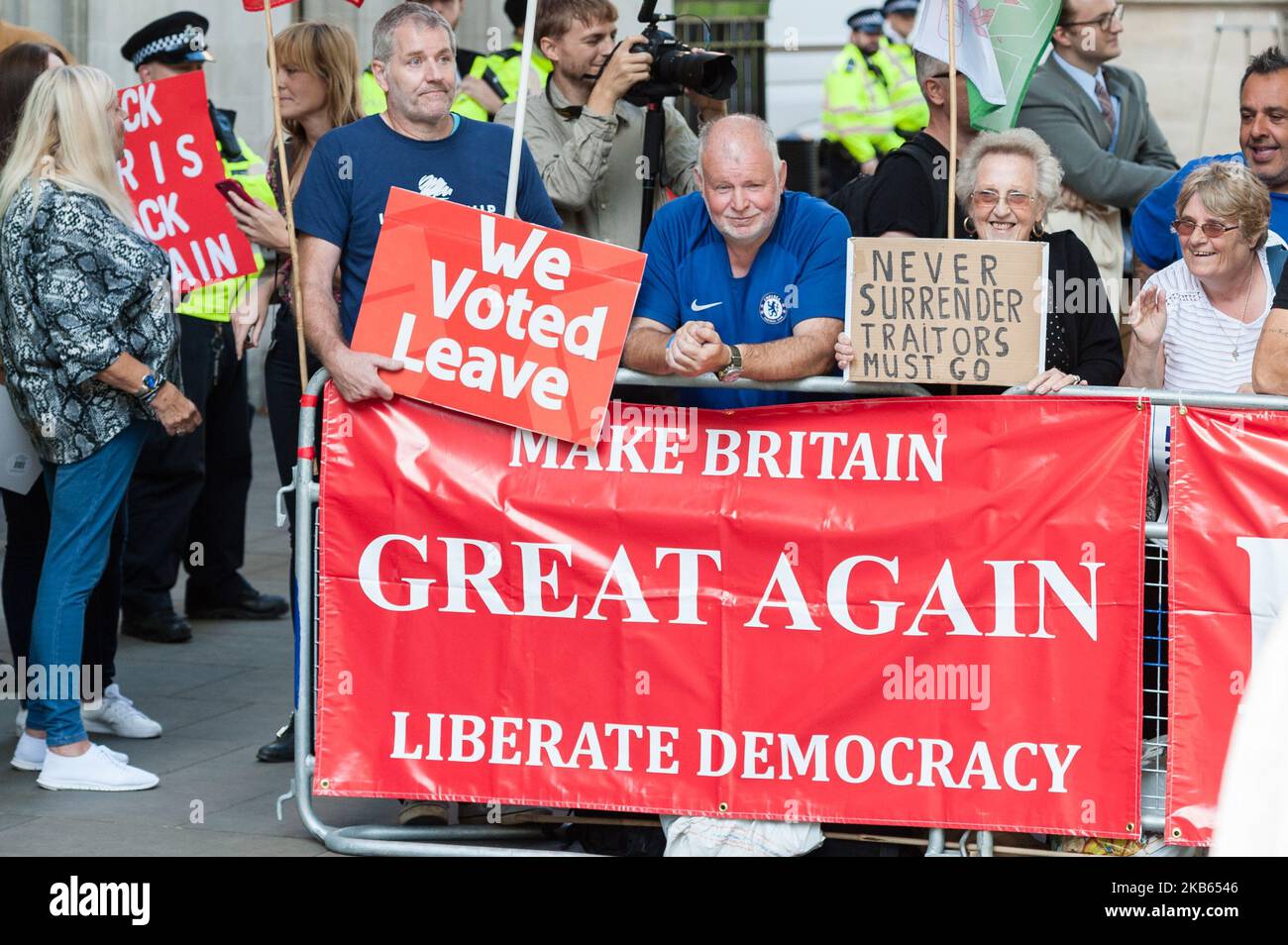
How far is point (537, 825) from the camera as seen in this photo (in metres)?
5.24

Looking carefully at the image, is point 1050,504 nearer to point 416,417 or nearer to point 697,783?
point 697,783

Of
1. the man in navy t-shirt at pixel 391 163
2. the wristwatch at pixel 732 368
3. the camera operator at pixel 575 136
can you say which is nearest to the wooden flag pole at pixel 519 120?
the man in navy t-shirt at pixel 391 163

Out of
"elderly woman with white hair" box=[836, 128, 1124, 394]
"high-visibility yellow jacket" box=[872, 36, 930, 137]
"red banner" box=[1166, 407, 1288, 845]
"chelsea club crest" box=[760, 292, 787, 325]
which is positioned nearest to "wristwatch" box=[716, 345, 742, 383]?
"chelsea club crest" box=[760, 292, 787, 325]

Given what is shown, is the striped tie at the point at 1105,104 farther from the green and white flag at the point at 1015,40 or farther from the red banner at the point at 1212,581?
the red banner at the point at 1212,581

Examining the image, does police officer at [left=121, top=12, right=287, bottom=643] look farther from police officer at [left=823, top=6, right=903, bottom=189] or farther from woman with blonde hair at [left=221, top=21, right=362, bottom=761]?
police officer at [left=823, top=6, right=903, bottom=189]

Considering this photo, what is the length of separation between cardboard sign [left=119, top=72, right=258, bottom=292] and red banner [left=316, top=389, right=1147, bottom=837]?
184 cm

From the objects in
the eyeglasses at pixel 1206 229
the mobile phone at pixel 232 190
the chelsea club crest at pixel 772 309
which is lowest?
the chelsea club crest at pixel 772 309

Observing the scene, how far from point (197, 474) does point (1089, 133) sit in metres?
3.86

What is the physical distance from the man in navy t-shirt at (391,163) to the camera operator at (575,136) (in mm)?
750

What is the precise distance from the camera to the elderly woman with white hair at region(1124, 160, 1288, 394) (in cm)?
510

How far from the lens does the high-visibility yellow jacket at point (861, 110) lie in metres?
15.0

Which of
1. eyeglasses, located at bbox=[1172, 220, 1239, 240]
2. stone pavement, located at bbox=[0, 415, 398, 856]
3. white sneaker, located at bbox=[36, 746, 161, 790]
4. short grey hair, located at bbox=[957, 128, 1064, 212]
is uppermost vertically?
short grey hair, located at bbox=[957, 128, 1064, 212]

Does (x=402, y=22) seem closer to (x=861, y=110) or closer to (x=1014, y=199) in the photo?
(x=1014, y=199)
